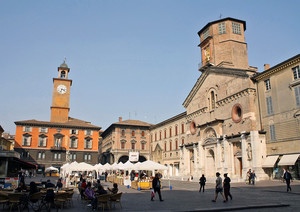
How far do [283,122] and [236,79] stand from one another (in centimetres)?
819

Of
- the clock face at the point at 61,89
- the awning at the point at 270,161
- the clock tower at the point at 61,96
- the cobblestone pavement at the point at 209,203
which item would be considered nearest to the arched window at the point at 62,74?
the clock tower at the point at 61,96

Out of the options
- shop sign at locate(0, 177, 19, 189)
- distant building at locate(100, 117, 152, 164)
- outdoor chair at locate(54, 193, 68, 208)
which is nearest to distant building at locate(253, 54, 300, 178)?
outdoor chair at locate(54, 193, 68, 208)

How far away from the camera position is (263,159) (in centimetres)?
2728

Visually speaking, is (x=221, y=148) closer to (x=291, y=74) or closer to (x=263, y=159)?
(x=263, y=159)

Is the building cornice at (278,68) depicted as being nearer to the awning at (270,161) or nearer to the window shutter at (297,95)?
the window shutter at (297,95)

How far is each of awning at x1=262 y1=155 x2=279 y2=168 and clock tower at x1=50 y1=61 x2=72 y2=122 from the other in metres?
49.5

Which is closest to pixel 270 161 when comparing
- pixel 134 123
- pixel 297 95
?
pixel 297 95

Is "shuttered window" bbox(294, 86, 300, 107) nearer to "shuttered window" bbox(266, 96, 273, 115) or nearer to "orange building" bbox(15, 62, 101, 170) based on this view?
"shuttered window" bbox(266, 96, 273, 115)

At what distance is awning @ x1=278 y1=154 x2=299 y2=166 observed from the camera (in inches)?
925

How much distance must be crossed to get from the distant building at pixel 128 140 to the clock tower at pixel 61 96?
1270cm

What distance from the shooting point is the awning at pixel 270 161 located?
2581 centimetres

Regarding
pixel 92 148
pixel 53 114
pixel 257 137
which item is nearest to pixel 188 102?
pixel 257 137

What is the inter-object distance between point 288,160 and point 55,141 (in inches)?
1922

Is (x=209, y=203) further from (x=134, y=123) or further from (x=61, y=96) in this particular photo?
(x=61, y=96)
